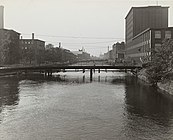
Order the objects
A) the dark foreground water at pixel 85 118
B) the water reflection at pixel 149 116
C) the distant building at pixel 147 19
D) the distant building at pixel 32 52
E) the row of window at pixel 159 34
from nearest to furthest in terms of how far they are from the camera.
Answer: the dark foreground water at pixel 85 118 < the water reflection at pixel 149 116 < the row of window at pixel 159 34 < the distant building at pixel 32 52 < the distant building at pixel 147 19

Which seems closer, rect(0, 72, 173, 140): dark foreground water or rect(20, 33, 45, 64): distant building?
rect(0, 72, 173, 140): dark foreground water

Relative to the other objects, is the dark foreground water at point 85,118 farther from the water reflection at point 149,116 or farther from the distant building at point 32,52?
the distant building at point 32,52

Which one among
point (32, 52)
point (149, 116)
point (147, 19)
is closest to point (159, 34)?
point (147, 19)

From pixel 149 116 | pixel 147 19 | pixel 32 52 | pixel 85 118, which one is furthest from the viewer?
pixel 147 19

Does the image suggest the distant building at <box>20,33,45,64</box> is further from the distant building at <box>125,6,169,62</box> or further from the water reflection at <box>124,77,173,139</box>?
the water reflection at <box>124,77,173,139</box>

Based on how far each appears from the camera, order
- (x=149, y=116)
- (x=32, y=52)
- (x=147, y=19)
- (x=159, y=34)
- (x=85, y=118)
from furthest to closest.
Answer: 1. (x=147, y=19)
2. (x=32, y=52)
3. (x=159, y=34)
4. (x=149, y=116)
5. (x=85, y=118)

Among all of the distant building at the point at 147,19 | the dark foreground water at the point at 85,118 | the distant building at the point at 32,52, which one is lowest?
the dark foreground water at the point at 85,118

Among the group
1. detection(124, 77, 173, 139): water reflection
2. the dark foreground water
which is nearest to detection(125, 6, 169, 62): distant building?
detection(124, 77, 173, 139): water reflection

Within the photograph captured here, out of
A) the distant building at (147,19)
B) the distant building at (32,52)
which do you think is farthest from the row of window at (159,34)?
the distant building at (32,52)

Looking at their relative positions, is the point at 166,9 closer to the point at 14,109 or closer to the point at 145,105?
the point at 145,105

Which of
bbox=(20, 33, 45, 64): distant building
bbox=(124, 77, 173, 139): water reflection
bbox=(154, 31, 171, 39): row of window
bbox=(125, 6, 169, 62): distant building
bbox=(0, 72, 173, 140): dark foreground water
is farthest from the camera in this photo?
bbox=(125, 6, 169, 62): distant building

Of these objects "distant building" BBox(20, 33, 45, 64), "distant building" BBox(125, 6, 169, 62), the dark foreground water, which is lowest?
the dark foreground water

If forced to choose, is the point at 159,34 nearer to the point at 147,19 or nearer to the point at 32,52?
the point at 147,19

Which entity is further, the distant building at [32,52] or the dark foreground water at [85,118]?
the distant building at [32,52]
